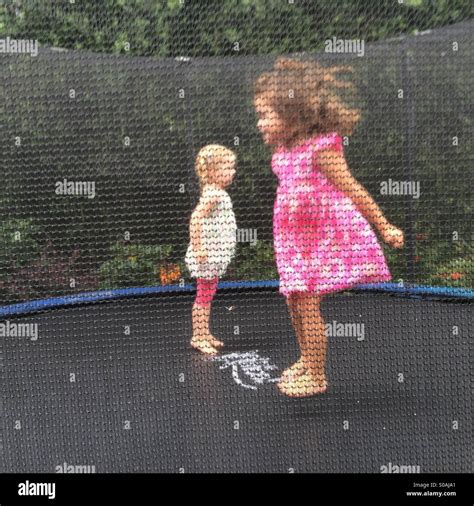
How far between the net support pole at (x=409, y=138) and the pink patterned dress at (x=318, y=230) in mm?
93

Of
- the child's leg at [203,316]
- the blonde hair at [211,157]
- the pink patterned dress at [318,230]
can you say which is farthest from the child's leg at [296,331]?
the blonde hair at [211,157]

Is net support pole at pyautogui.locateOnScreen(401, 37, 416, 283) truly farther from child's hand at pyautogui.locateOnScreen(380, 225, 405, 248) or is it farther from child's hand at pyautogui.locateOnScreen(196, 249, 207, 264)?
child's hand at pyautogui.locateOnScreen(196, 249, 207, 264)

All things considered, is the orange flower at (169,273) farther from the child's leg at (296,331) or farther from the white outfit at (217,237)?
the child's leg at (296,331)

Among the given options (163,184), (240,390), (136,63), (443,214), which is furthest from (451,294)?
(136,63)

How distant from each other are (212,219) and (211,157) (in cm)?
16

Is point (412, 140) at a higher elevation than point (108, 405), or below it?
higher

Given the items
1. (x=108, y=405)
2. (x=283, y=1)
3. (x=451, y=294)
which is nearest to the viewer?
(x=283, y=1)

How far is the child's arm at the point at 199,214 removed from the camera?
4.20 feet

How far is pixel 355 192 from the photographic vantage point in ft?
4.02

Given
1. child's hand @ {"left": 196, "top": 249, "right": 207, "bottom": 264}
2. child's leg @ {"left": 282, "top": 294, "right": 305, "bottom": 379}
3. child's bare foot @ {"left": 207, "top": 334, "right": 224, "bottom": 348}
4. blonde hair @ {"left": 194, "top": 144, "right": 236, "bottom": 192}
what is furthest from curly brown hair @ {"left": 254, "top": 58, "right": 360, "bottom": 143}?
child's bare foot @ {"left": 207, "top": 334, "right": 224, "bottom": 348}
